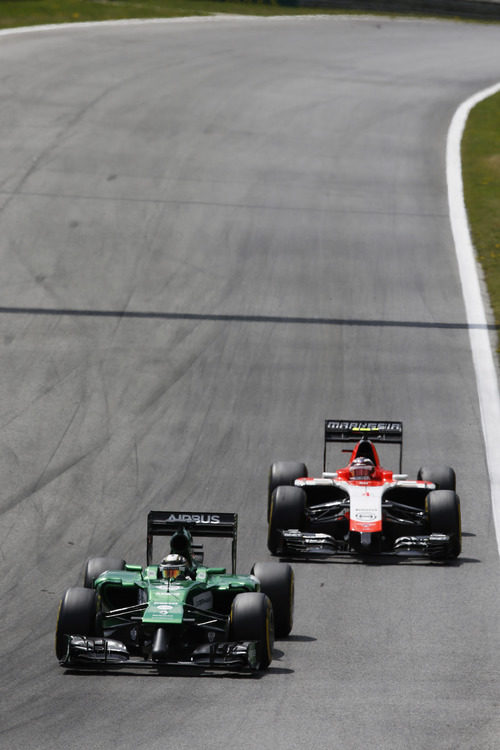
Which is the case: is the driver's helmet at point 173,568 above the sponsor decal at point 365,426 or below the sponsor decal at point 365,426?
above

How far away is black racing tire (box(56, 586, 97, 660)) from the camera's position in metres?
10.4

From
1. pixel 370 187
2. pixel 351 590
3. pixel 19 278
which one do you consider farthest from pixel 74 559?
pixel 370 187

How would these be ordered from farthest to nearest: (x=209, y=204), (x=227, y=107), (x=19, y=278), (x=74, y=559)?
(x=227, y=107) < (x=209, y=204) < (x=19, y=278) < (x=74, y=559)

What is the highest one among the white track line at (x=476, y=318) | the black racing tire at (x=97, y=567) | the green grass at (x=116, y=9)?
the green grass at (x=116, y=9)

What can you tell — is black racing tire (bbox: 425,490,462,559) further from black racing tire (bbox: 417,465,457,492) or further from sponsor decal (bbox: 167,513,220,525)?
sponsor decal (bbox: 167,513,220,525)

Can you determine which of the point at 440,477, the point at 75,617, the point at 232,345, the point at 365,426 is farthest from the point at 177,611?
the point at 232,345

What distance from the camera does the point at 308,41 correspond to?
43.6 meters

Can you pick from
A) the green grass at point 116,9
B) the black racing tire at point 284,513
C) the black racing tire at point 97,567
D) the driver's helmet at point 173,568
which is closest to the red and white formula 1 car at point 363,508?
the black racing tire at point 284,513

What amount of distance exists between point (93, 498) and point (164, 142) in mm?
18144

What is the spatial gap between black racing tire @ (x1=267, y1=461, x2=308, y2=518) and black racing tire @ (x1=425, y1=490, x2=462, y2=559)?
1.65m

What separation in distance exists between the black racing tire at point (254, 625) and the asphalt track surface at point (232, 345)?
0.76 feet

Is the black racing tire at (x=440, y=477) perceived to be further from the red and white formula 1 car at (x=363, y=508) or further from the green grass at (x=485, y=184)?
the green grass at (x=485, y=184)

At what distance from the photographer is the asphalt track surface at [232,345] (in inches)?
395

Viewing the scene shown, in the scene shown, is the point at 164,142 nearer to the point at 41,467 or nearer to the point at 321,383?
the point at 321,383
